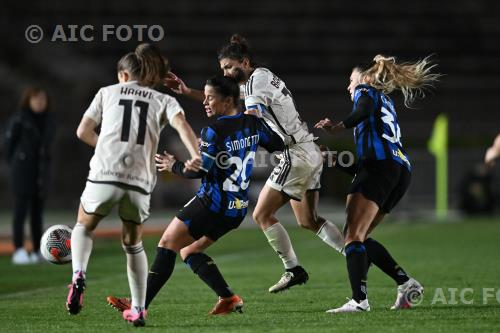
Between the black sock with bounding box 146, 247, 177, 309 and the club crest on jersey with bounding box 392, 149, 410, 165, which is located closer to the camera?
the black sock with bounding box 146, 247, 177, 309

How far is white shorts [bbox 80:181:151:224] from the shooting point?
618 centimetres

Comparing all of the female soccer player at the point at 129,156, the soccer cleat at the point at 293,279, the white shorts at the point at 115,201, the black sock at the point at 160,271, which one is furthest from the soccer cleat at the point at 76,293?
the soccer cleat at the point at 293,279

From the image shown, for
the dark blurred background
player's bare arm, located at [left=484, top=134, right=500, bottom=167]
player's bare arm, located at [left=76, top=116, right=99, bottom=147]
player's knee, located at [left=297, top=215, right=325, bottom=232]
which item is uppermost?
the dark blurred background

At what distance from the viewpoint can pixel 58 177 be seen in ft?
81.1

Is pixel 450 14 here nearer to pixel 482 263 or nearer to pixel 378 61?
pixel 482 263

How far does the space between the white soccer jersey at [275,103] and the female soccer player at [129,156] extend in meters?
1.27

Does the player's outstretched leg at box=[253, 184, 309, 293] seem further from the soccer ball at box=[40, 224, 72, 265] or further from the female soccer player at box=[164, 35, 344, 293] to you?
the soccer ball at box=[40, 224, 72, 265]

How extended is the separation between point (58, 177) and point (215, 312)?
1836 centimetres

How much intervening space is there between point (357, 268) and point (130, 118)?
6.36ft

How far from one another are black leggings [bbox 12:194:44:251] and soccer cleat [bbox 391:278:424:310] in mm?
6274

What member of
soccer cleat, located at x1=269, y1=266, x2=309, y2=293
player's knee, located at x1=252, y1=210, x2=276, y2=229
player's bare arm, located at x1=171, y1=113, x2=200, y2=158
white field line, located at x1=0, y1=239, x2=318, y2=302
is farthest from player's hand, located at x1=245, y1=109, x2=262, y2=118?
white field line, located at x1=0, y1=239, x2=318, y2=302

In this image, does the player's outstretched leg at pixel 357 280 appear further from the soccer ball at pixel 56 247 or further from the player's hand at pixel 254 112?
the soccer ball at pixel 56 247

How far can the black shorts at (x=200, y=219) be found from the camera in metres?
6.70

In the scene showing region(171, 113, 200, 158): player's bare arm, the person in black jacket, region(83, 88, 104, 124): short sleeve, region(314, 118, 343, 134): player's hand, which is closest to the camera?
region(171, 113, 200, 158): player's bare arm
